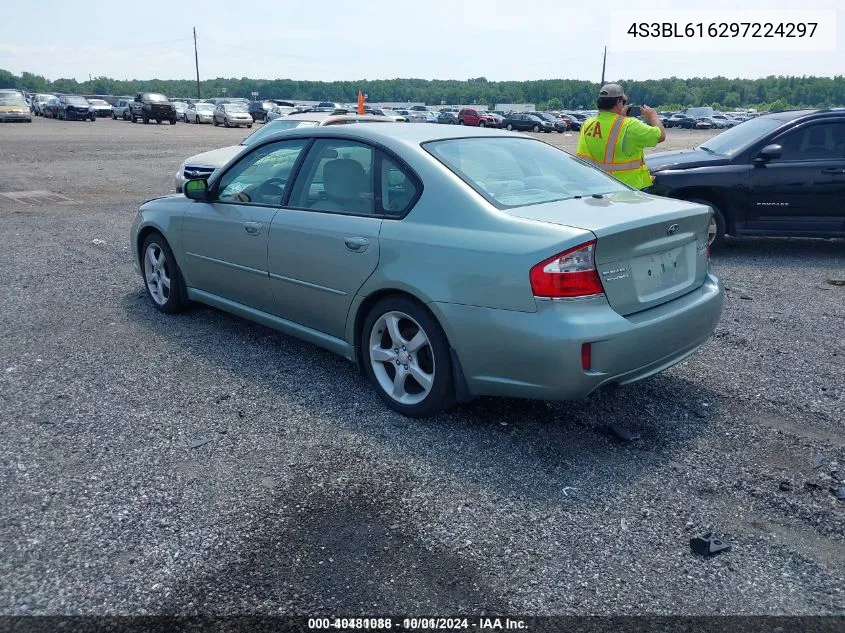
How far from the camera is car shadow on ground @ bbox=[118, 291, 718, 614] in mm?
2686

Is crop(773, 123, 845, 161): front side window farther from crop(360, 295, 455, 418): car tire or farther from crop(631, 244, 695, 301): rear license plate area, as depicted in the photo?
crop(360, 295, 455, 418): car tire

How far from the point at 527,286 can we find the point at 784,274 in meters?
5.42

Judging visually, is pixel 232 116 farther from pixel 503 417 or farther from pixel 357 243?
pixel 503 417

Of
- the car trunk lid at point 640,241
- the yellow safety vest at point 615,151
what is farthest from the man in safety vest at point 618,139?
the car trunk lid at point 640,241

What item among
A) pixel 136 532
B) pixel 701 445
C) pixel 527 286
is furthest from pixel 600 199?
pixel 136 532

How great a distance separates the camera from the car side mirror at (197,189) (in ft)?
17.6

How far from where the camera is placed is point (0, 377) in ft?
15.5

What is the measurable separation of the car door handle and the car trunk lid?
33.6 inches

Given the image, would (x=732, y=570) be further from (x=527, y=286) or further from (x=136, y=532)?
(x=136, y=532)

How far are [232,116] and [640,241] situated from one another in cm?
4281

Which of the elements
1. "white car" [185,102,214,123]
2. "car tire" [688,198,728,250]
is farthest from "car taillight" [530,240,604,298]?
"white car" [185,102,214,123]

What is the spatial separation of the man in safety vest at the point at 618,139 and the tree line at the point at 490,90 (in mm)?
134997

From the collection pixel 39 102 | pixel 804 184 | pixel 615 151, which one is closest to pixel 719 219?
pixel 804 184

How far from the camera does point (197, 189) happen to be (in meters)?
5.36
